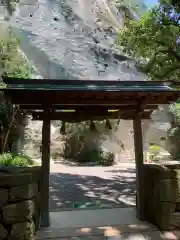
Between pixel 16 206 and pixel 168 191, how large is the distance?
251 centimetres

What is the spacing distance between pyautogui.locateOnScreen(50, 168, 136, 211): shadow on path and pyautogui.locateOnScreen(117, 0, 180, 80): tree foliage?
5.01 m

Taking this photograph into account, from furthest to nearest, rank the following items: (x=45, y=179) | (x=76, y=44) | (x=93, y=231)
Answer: (x=76, y=44) < (x=45, y=179) < (x=93, y=231)

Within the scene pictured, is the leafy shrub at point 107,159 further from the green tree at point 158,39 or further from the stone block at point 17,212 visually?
the stone block at point 17,212

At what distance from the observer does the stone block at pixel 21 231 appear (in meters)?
3.82

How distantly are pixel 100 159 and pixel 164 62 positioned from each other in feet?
23.4

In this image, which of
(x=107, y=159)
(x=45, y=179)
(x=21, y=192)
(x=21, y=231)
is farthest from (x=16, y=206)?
(x=107, y=159)

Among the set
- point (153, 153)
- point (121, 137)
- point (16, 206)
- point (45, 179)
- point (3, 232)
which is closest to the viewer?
point (3, 232)

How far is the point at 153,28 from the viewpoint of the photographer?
10.3 metres

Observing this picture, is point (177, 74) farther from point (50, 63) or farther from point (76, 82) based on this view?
point (50, 63)

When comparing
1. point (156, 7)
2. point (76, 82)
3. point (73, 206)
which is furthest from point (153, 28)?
point (73, 206)

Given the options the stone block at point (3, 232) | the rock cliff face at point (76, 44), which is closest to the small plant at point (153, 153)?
the rock cliff face at point (76, 44)

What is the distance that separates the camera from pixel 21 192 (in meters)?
3.94

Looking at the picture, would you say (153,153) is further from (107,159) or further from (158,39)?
(158,39)

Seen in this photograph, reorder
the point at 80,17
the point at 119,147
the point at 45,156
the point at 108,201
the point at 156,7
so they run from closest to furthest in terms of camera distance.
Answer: the point at 45,156
the point at 108,201
the point at 156,7
the point at 119,147
the point at 80,17
